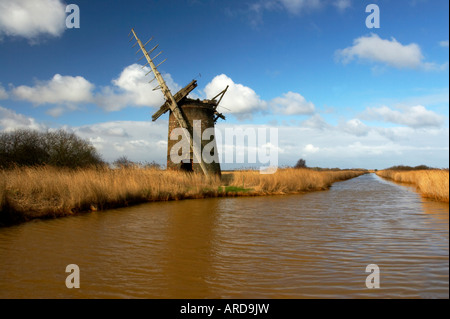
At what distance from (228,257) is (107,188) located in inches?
261

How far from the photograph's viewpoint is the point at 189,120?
14.5m

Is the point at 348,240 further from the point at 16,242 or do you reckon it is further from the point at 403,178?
the point at 403,178

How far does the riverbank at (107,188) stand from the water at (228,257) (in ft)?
2.83

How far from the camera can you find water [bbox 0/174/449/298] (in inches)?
117

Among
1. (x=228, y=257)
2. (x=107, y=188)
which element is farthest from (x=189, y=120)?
(x=228, y=257)

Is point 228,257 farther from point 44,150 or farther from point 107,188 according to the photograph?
point 44,150

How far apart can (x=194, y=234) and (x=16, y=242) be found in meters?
3.01

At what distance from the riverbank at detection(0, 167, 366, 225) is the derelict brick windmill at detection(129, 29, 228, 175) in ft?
2.74

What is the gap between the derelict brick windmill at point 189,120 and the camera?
46.2 feet

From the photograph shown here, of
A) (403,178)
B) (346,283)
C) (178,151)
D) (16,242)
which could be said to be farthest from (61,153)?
(403,178)

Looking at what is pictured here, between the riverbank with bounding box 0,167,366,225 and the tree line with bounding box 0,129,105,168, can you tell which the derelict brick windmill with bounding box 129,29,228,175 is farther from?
the tree line with bounding box 0,129,105,168

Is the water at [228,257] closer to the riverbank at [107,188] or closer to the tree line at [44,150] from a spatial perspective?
the riverbank at [107,188]

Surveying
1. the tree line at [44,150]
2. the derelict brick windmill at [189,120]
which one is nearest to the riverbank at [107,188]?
the derelict brick windmill at [189,120]
